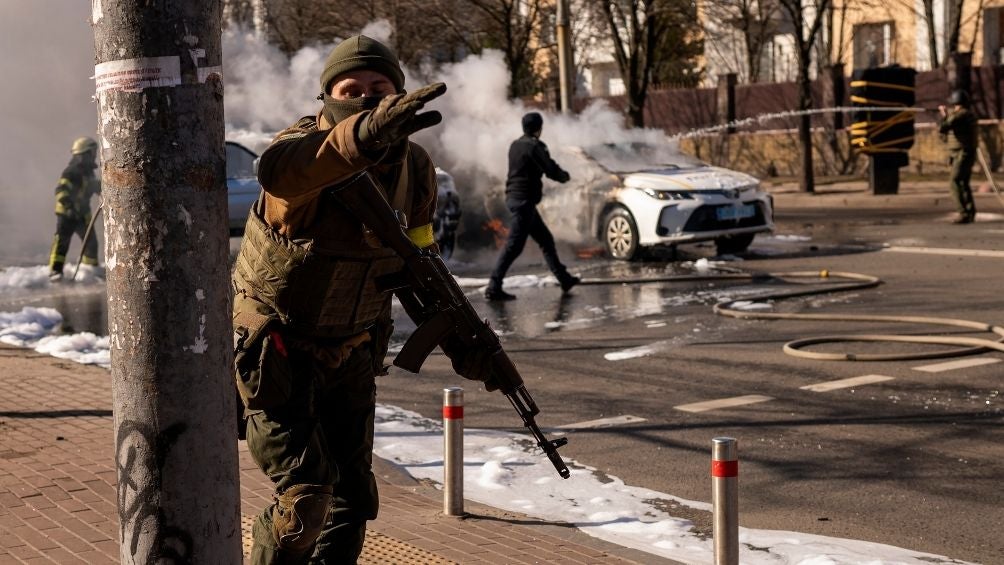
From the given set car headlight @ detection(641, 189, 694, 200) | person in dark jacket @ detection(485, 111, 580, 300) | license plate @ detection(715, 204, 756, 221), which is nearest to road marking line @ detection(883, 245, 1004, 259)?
license plate @ detection(715, 204, 756, 221)

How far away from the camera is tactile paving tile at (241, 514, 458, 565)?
5.31 metres

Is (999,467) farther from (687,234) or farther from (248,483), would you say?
(687,234)

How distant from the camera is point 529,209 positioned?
46.0 feet

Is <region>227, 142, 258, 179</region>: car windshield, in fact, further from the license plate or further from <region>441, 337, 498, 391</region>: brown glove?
<region>441, 337, 498, 391</region>: brown glove

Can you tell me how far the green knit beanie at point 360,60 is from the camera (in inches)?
159

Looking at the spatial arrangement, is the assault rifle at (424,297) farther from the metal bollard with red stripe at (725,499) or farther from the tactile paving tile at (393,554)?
the tactile paving tile at (393,554)

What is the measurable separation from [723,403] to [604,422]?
2.76 feet

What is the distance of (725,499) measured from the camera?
4738 mm

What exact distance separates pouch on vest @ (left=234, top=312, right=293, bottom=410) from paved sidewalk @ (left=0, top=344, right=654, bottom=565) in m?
1.46

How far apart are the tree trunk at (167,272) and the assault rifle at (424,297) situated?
79 centimetres

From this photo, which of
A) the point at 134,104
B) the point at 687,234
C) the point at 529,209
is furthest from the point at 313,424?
the point at 687,234

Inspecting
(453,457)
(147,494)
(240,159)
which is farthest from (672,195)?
(147,494)

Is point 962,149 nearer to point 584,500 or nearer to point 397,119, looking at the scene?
point 584,500

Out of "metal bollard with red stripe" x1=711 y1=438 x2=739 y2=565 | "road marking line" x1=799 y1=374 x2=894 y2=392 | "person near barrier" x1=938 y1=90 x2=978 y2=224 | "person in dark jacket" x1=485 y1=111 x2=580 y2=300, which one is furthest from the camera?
"person near barrier" x1=938 y1=90 x2=978 y2=224
